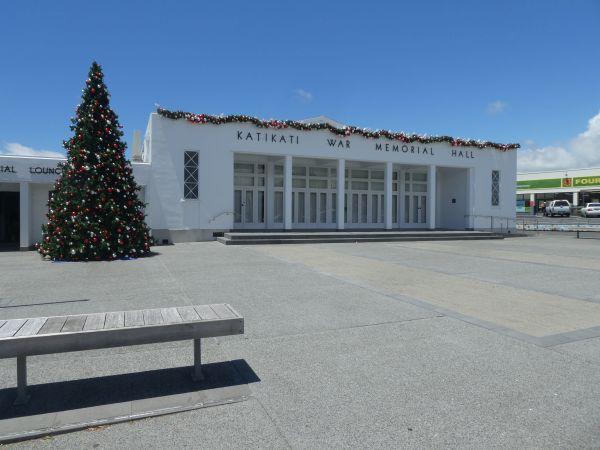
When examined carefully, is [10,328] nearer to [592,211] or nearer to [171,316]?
[171,316]

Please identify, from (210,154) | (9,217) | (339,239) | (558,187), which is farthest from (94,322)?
(558,187)

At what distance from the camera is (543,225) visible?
29.5 metres

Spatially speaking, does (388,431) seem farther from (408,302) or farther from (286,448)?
(408,302)

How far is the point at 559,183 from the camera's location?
6144cm

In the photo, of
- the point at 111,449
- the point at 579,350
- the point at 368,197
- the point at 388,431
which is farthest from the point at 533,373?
the point at 368,197

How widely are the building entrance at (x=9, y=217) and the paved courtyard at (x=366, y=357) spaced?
13011 mm

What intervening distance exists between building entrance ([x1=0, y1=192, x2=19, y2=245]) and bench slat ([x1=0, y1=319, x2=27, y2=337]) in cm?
2012

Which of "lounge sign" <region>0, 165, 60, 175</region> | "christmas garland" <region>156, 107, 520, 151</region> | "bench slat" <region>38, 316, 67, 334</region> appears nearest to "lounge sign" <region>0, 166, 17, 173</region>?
"lounge sign" <region>0, 165, 60, 175</region>

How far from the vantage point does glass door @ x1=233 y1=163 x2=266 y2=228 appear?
70.1 ft

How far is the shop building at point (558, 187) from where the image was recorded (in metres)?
57.3

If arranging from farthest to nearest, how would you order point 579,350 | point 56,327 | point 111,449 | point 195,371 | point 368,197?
point 368,197 → point 579,350 → point 195,371 → point 56,327 → point 111,449

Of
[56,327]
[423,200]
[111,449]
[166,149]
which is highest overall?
[166,149]

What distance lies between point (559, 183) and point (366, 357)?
67.0 m

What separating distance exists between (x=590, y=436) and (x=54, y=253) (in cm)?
1293
